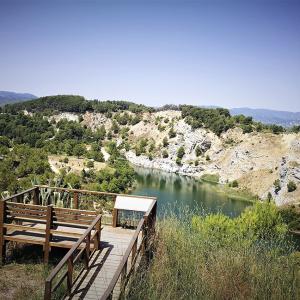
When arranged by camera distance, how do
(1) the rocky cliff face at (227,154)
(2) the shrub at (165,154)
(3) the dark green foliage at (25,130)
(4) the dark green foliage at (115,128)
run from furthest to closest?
(4) the dark green foliage at (115,128)
(2) the shrub at (165,154)
(3) the dark green foliage at (25,130)
(1) the rocky cliff face at (227,154)

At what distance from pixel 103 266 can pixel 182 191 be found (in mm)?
57124

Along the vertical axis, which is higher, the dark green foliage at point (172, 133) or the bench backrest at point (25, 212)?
the bench backrest at point (25, 212)

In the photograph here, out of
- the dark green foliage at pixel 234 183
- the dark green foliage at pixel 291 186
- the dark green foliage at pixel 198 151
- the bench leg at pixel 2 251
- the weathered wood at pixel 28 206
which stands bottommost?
the dark green foliage at pixel 234 183

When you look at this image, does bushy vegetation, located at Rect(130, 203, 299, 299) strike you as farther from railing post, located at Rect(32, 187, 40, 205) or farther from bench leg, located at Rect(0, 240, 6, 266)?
railing post, located at Rect(32, 187, 40, 205)

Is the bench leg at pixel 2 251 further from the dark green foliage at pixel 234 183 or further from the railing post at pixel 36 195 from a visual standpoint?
the dark green foliage at pixel 234 183

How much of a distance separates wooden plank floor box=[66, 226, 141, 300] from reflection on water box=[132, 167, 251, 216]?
124 ft

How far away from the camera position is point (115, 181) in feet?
184

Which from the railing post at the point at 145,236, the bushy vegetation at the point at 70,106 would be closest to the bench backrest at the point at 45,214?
the railing post at the point at 145,236

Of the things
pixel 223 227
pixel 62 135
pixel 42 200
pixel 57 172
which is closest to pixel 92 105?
pixel 62 135

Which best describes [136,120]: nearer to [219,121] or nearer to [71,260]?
[219,121]

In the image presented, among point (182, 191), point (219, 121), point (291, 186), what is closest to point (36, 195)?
point (182, 191)

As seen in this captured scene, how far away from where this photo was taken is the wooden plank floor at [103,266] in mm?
7637

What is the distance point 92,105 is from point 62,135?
101 feet

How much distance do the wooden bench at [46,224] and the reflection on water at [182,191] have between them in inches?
1544
